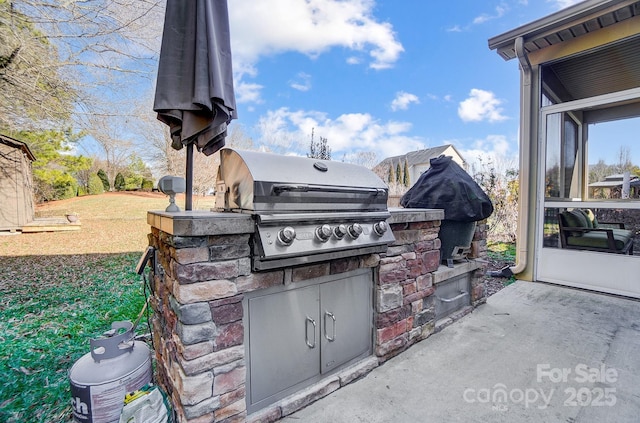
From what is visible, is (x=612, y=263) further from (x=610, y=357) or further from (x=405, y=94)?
(x=405, y=94)

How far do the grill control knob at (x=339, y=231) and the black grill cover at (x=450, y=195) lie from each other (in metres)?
1.62

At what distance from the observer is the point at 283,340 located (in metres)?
1.83

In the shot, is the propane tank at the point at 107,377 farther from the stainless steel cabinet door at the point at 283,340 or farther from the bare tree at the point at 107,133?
the bare tree at the point at 107,133

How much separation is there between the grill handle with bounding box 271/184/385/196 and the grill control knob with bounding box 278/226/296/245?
208 mm

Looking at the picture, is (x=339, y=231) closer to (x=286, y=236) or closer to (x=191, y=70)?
(x=286, y=236)

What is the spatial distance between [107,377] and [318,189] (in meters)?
1.50

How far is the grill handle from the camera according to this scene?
1649mm

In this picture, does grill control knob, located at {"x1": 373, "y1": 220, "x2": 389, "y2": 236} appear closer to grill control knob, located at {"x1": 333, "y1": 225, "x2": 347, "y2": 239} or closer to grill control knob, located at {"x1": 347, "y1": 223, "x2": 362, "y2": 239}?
grill control knob, located at {"x1": 347, "y1": 223, "x2": 362, "y2": 239}

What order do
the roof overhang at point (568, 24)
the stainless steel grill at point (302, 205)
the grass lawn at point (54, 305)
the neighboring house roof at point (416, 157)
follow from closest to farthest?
1. the stainless steel grill at point (302, 205)
2. the grass lawn at point (54, 305)
3. the roof overhang at point (568, 24)
4. the neighboring house roof at point (416, 157)

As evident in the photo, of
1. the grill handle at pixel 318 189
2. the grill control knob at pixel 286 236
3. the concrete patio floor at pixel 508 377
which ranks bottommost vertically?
the concrete patio floor at pixel 508 377

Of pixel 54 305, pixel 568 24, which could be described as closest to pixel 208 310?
pixel 54 305

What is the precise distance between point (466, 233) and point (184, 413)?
2.89 m

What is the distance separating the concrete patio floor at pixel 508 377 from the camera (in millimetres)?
1842

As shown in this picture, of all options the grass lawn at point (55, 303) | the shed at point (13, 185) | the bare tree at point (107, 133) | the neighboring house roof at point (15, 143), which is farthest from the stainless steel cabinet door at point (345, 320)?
the shed at point (13, 185)
